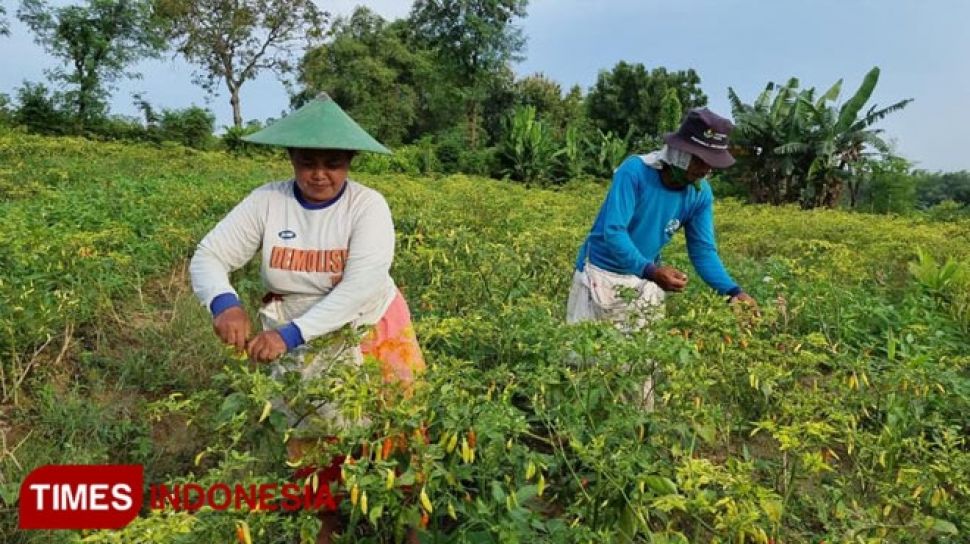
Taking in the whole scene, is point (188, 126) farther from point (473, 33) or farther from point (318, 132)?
point (318, 132)

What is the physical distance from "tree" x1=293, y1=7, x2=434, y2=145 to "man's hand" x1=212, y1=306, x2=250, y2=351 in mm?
25975

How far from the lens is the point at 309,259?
7.28 feet

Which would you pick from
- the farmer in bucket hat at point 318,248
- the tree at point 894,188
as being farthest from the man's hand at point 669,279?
the tree at point 894,188

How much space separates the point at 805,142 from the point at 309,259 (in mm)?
16907

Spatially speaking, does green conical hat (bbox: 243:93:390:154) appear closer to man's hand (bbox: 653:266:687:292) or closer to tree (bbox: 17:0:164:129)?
man's hand (bbox: 653:266:687:292)

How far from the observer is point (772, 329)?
389cm

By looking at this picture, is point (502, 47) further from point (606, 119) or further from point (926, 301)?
point (926, 301)

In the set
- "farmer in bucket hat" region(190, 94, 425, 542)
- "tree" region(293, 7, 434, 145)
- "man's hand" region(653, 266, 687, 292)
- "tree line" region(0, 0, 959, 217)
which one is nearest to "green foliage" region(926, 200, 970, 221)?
"tree line" region(0, 0, 959, 217)

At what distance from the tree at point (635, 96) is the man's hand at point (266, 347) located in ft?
79.9

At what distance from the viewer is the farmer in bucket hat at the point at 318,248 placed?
211cm

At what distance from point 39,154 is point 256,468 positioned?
1191 cm

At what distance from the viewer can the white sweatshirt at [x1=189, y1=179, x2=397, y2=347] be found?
86.1 inches

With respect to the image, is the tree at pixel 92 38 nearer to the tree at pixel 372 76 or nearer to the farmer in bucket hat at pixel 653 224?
the tree at pixel 372 76

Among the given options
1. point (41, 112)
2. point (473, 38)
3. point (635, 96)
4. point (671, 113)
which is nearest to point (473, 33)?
point (473, 38)
